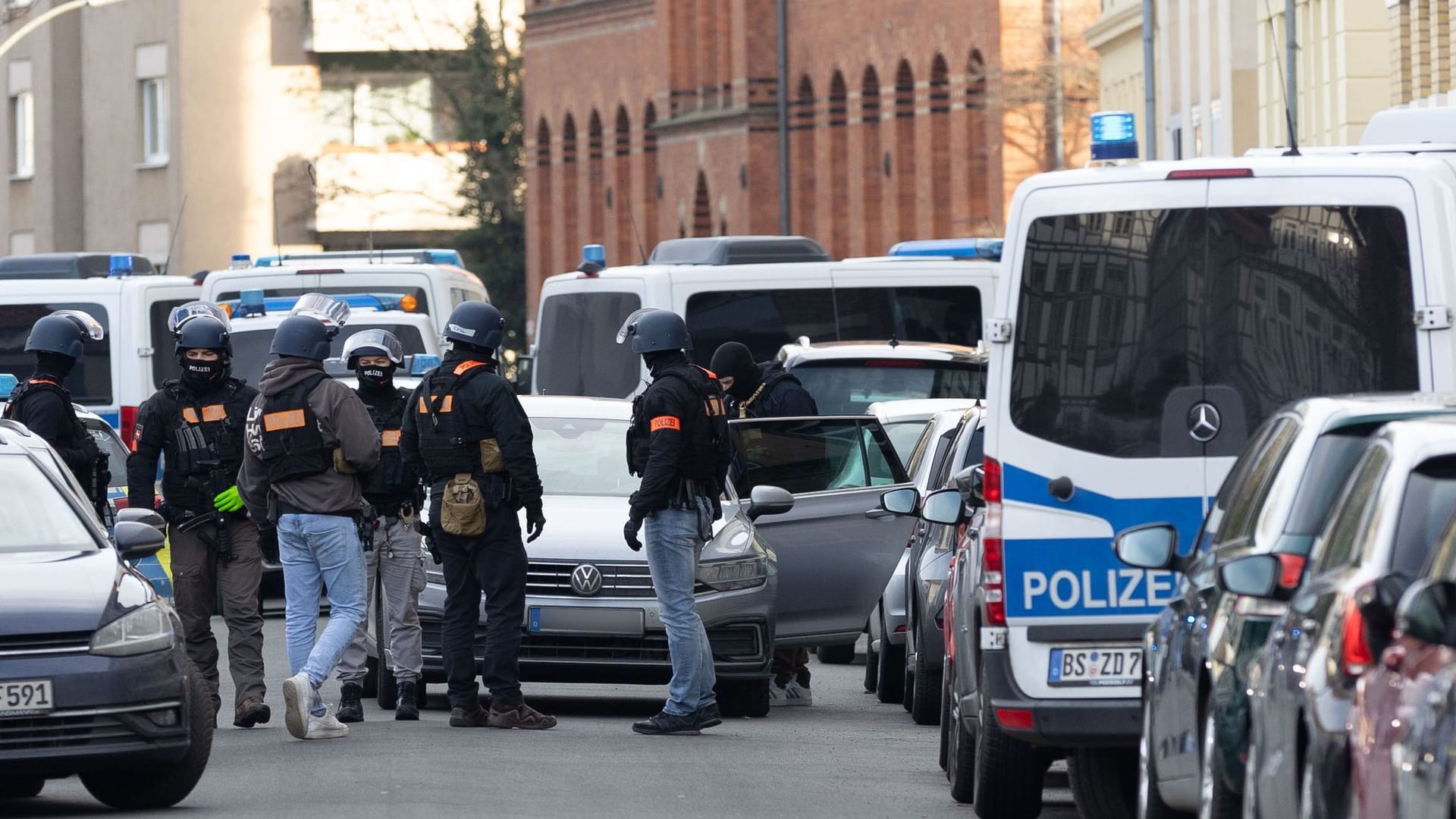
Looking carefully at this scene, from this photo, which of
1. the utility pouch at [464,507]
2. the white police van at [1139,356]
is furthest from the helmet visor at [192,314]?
the white police van at [1139,356]

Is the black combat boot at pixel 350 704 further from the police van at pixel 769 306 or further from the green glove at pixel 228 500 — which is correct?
the police van at pixel 769 306

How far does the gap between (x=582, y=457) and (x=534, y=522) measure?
2.29 metres

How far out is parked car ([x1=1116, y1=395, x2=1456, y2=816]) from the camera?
23.3 feet

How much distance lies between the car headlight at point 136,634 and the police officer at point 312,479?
2.28m

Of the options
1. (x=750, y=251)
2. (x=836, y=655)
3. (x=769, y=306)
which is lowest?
(x=836, y=655)

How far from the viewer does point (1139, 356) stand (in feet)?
30.3

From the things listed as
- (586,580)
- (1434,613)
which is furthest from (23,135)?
(1434,613)

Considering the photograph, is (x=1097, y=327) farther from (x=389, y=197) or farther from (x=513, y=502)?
(x=389, y=197)

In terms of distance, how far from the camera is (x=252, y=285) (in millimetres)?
24219

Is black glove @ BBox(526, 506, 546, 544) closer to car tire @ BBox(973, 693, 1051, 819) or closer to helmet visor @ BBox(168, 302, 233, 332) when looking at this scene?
helmet visor @ BBox(168, 302, 233, 332)

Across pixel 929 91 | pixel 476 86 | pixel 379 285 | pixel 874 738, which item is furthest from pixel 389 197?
pixel 874 738

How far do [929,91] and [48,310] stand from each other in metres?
35.0

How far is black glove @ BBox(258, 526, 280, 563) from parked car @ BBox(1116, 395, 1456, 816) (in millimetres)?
5423

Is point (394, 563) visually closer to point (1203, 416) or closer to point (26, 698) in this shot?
point (26, 698)
